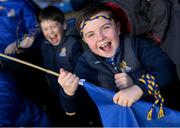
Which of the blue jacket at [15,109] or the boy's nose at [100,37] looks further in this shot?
the blue jacket at [15,109]

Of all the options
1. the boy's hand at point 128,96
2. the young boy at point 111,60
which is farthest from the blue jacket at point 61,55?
the boy's hand at point 128,96

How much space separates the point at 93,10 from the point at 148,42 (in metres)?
0.31

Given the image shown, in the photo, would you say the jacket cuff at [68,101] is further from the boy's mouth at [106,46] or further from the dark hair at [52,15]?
the dark hair at [52,15]

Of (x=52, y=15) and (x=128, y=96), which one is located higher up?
(x=52, y=15)

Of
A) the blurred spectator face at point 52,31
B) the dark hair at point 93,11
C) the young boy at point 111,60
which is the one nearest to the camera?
the young boy at point 111,60

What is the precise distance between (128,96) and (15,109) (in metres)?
0.79

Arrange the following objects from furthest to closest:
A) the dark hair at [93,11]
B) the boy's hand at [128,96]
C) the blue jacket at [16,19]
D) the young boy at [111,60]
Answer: the blue jacket at [16,19]
the dark hair at [93,11]
the young boy at [111,60]
the boy's hand at [128,96]

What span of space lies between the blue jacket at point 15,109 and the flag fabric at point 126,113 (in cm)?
53

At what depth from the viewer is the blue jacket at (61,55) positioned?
2020 mm

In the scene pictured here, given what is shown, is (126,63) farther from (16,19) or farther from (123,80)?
(16,19)

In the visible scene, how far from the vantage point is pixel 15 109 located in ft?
6.20

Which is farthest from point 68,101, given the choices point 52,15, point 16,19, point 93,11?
point 16,19

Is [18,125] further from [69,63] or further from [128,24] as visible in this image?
[128,24]

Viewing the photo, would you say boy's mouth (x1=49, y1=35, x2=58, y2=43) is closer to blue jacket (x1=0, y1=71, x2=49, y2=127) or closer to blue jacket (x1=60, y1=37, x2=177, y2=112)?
blue jacket (x1=0, y1=71, x2=49, y2=127)
